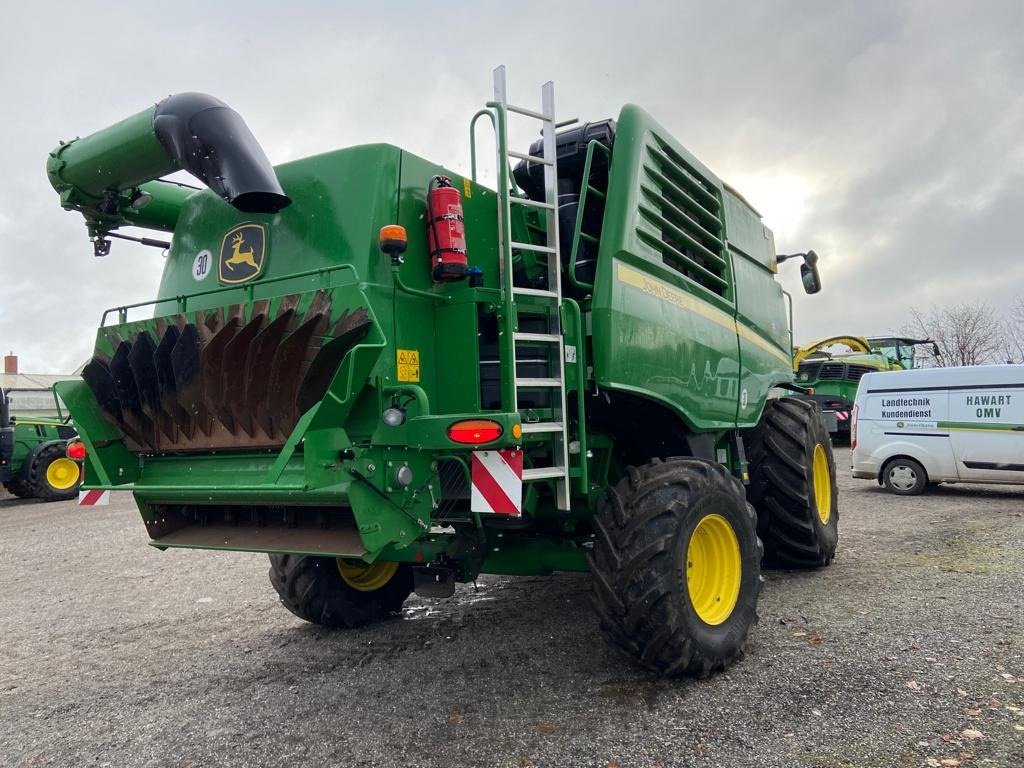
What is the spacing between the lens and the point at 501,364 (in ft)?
12.0

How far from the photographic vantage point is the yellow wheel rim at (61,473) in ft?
50.4

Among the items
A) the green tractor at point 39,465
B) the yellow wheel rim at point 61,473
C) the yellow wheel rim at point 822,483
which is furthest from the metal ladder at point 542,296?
the yellow wheel rim at point 61,473

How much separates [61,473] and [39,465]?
20.5 inches

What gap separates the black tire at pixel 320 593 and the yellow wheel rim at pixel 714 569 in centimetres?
230

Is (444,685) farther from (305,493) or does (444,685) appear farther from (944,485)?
(944,485)

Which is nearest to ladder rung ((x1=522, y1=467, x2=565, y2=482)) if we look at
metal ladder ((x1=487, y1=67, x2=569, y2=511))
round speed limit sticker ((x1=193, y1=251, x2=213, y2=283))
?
metal ladder ((x1=487, y1=67, x2=569, y2=511))

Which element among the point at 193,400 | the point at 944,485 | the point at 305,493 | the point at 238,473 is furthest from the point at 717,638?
the point at 944,485

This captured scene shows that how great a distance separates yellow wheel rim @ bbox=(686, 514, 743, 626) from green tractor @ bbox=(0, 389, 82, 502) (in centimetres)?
1402

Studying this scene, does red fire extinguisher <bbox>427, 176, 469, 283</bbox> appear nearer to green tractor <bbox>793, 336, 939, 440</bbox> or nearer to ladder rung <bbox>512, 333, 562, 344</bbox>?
ladder rung <bbox>512, 333, 562, 344</bbox>

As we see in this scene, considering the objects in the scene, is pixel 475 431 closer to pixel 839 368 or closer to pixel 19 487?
pixel 19 487

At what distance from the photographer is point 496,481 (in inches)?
140

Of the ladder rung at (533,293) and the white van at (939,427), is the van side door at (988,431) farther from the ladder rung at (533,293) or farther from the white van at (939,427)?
the ladder rung at (533,293)

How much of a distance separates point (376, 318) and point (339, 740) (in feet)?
6.33

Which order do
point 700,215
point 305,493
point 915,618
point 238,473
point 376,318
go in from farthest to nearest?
point 700,215 < point 915,618 < point 238,473 < point 376,318 < point 305,493
